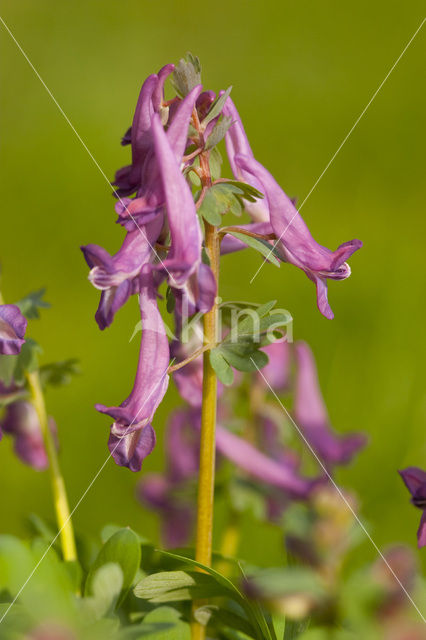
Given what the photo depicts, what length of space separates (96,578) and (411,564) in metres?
0.22

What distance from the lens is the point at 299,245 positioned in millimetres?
513

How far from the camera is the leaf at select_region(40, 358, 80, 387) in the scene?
0.63 metres

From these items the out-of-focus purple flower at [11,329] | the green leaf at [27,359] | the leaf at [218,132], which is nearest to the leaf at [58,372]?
the green leaf at [27,359]

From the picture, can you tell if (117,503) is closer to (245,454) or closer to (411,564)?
(245,454)

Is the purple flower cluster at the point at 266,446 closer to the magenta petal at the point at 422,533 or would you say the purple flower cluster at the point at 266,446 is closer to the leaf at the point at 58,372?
the leaf at the point at 58,372

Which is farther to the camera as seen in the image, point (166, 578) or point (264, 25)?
point (264, 25)

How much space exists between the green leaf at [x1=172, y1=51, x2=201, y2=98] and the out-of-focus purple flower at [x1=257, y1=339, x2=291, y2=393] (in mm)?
449

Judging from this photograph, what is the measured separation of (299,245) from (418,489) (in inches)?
7.3

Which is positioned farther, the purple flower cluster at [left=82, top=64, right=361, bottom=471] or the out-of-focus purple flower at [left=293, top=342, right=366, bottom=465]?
the out-of-focus purple flower at [left=293, top=342, right=366, bottom=465]

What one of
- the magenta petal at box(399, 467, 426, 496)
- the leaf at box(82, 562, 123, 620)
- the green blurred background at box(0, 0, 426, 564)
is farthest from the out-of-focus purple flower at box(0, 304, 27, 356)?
the green blurred background at box(0, 0, 426, 564)

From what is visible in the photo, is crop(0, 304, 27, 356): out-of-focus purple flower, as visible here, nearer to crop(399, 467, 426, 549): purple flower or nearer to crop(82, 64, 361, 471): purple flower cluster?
crop(82, 64, 361, 471): purple flower cluster

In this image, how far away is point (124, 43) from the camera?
1.77 meters

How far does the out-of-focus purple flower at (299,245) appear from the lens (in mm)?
501

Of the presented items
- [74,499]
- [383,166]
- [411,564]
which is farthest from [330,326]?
[411,564]
